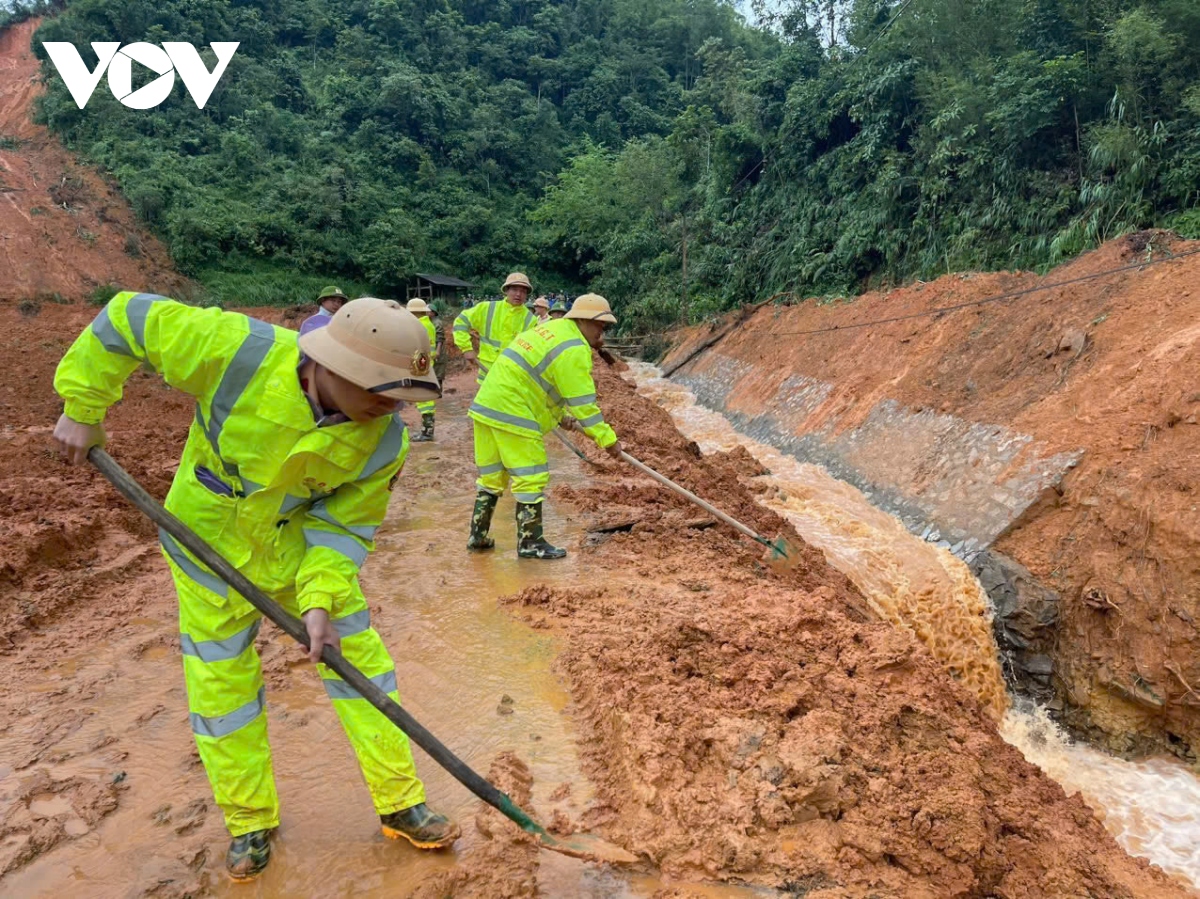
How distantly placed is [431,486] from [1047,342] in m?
7.25

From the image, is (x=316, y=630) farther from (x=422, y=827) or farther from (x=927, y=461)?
(x=927, y=461)

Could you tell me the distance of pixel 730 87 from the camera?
25.0 metres

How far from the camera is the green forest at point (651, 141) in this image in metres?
11.0

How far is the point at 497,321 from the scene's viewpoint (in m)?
8.38

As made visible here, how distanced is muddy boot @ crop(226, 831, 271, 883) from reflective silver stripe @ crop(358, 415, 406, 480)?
124cm

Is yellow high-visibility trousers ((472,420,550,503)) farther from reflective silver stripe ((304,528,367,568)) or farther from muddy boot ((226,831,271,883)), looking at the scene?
muddy boot ((226,831,271,883))

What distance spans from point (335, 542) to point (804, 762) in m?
1.93

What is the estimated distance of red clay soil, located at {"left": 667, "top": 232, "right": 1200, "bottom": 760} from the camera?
5488mm

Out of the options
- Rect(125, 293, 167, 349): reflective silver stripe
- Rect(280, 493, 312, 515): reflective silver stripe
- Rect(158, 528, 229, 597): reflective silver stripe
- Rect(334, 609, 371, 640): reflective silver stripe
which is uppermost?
Rect(125, 293, 167, 349): reflective silver stripe

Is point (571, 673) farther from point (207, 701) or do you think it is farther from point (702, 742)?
point (207, 701)

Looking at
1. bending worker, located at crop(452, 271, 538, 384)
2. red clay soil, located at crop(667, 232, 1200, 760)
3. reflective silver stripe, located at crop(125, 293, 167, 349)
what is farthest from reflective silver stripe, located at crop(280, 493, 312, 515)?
red clay soil, located at crop(667, 232, 1200, 760)

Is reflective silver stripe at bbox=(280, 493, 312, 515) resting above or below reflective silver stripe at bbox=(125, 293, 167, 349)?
below

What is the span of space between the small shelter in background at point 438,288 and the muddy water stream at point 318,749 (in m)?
24.8

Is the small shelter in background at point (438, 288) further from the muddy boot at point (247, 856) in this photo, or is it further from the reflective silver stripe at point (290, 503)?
the muddy boot at point (247, 856)
